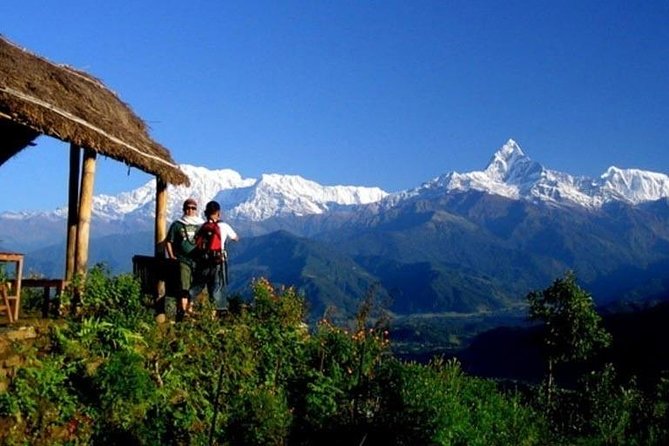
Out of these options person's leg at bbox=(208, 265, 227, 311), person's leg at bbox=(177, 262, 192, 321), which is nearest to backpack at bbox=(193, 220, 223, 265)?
person's leg at bbox=(208, 265, 227, 311)

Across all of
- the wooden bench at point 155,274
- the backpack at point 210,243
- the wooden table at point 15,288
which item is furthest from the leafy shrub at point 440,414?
the wooden table at point 15,288

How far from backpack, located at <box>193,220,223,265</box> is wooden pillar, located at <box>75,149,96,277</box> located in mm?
1979

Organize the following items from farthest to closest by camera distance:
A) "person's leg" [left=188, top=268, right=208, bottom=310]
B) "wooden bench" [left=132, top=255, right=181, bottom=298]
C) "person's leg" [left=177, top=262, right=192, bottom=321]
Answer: "wooden bench" [left=132, top=255, right=181, bottom=298] → "person's leg" [left=188, top=268, right=208, bottom=310] → "person's leg" [left=177, top=262, right=192, bottom=321]

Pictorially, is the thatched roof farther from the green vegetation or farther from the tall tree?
the tall tree

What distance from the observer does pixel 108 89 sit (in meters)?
17.4

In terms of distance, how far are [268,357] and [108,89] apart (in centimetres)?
813

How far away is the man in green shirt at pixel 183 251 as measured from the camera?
12.6 m

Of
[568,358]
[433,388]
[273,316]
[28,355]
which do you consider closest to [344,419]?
[433,388]

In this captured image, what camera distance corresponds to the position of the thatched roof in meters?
11.3

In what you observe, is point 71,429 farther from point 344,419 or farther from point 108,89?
point 108,89

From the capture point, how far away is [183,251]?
12688 mm

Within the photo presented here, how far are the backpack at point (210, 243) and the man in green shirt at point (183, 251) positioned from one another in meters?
0.23

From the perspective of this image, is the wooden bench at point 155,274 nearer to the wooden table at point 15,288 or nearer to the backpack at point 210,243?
the backpack at point 210,243

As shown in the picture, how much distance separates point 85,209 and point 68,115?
1.73 metres
